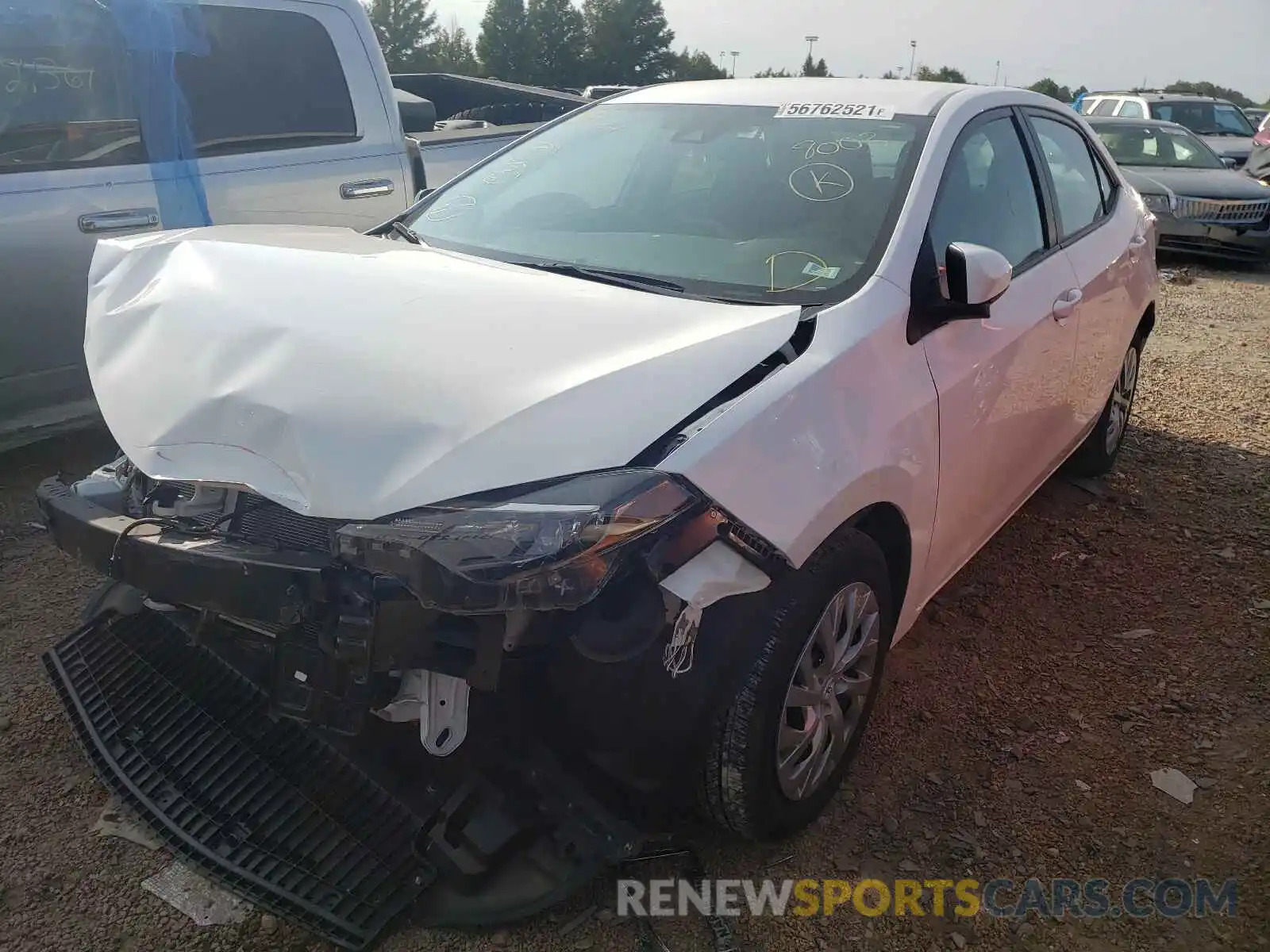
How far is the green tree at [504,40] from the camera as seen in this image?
6284 centimetres

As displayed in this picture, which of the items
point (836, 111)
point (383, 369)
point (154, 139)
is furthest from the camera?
point (154, 139)

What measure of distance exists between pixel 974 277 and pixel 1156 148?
10.8 meters

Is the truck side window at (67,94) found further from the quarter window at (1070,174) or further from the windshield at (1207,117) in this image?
the windshield at (1207,117)

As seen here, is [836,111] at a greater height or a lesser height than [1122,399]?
greater

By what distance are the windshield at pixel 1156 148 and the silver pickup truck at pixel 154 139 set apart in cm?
966

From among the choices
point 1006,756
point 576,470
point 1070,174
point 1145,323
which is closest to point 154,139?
point 576,470

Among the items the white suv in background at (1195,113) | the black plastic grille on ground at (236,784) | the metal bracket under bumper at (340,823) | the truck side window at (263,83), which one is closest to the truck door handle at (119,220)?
the truck side window at (263,83)

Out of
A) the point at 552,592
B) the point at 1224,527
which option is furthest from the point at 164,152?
the point at 1224,527

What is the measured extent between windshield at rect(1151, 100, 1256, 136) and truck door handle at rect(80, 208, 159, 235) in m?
14.2

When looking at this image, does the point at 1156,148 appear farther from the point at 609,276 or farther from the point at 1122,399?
the point at 609,276

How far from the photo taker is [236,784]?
2340 millimetres

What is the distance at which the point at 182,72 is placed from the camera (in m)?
4.18

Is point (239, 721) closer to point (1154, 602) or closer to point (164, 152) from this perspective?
point (164, 152)

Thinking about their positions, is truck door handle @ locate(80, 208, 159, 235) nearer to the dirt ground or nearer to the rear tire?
the dirt ground
